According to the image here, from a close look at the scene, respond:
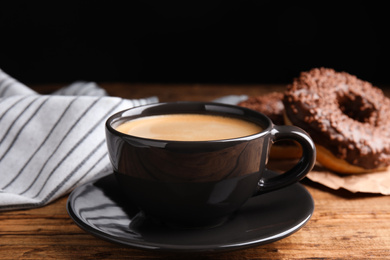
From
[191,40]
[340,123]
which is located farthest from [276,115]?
[191,40]

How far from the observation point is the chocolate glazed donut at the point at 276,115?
1260 millimetres

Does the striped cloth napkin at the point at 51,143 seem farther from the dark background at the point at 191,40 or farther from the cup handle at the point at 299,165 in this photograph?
the dark background at the point at 191,40

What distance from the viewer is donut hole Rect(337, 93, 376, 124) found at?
1.30 m

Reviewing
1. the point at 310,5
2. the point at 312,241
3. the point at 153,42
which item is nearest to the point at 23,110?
the point at 312,241

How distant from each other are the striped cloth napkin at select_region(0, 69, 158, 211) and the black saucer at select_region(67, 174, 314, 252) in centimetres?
14

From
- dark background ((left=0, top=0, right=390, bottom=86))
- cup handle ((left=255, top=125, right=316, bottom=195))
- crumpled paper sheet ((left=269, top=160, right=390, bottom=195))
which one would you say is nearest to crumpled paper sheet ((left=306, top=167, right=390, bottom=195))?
crumpled paper sheet ((left=269, top=160, right=390, bottom=195))

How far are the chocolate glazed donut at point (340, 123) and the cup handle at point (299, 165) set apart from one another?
36 centimetres

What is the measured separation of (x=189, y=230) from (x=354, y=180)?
0.53 meters

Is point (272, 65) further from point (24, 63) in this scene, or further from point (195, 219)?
point (195, 219)

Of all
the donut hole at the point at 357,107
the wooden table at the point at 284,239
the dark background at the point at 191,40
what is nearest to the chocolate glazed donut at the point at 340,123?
the donut hole at the point at 357,107

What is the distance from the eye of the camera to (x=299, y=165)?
83 cm

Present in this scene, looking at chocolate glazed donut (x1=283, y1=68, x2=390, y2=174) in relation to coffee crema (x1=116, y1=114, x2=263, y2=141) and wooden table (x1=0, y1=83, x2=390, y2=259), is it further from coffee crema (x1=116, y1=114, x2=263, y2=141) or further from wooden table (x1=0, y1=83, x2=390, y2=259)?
coffee crema (x1=116, y1=114, x2=263, y2=141)

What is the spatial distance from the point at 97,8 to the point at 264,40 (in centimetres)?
99

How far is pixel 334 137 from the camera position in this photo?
3.78 ft
